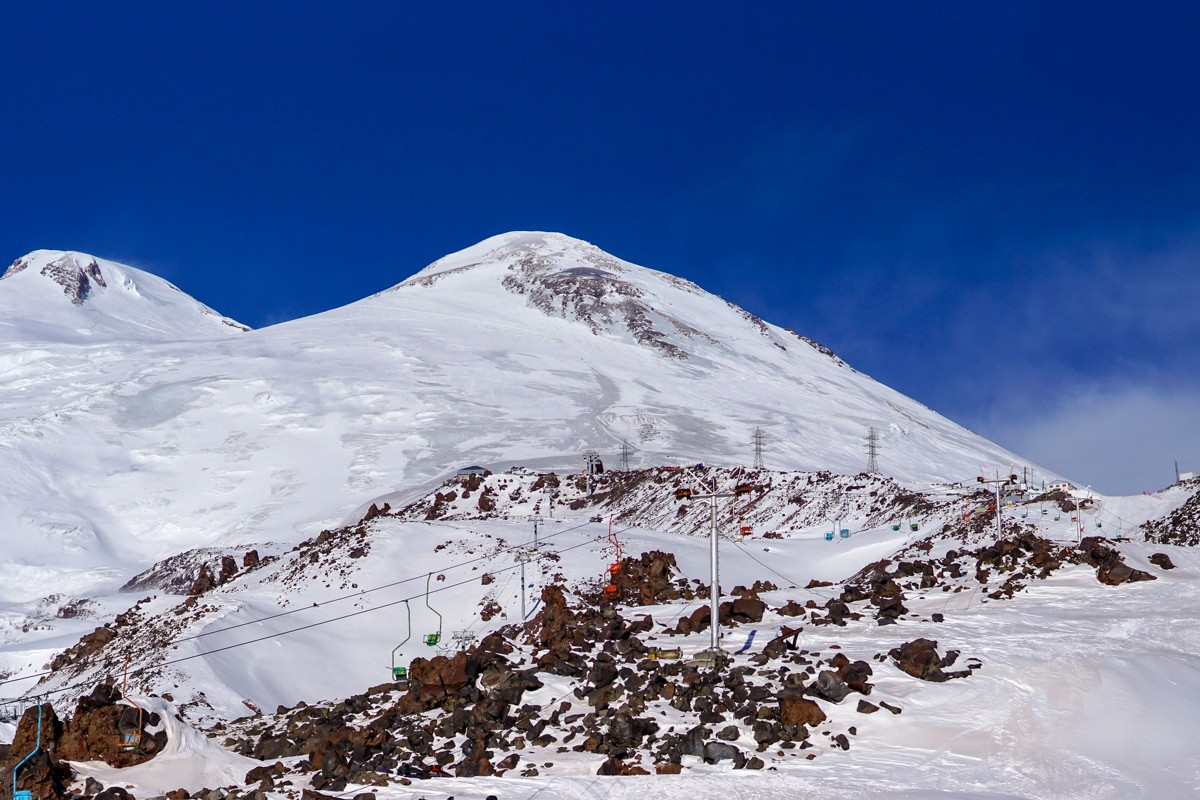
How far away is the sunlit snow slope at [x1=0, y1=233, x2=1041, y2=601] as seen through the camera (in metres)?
79.1

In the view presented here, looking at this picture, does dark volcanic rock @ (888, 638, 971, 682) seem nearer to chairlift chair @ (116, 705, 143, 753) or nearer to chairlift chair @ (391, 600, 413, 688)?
chairlift chair @ (391, 600, 413, 688)

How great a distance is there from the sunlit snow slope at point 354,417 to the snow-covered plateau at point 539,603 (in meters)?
0.48

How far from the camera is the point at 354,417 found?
102 metres

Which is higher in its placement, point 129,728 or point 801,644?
point 801,644

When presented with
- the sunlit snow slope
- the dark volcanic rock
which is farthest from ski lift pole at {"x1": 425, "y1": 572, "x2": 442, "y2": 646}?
the sunlit snow slope

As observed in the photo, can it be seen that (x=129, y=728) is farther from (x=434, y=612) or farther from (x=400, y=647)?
(x=434, y=612)

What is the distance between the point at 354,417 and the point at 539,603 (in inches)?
Answer: 2640

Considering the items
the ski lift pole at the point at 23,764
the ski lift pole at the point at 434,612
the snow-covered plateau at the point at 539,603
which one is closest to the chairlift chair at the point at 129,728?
the snow-covered plateau at the point at 539,603

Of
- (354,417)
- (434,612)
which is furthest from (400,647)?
(354,417)

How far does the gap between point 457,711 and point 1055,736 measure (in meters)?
11.5

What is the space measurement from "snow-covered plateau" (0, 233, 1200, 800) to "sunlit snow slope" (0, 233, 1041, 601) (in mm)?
485

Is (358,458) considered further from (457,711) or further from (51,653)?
(457,711)

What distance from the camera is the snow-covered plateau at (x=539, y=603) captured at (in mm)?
17047

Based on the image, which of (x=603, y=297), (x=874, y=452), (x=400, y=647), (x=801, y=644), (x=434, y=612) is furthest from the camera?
(x=603, y=297)
